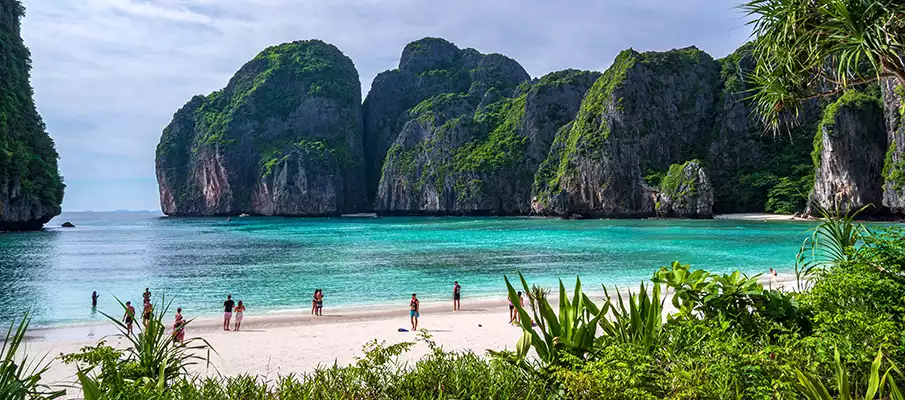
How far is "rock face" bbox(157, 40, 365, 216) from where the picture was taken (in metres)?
122

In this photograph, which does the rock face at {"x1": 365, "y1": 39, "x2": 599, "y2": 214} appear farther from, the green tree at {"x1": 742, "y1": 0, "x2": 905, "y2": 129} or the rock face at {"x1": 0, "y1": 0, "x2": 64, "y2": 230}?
the green tree at {"x1": 742, "y1": 0, "x2": 905, "y2": 129}

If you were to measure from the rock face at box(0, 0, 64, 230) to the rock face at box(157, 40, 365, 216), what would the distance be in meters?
56.8

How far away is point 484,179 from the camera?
108 meters

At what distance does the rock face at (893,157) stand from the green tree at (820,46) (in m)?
66.2

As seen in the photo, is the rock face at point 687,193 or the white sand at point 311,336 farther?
the rock face at point 687,193

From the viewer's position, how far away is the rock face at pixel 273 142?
12206 cm

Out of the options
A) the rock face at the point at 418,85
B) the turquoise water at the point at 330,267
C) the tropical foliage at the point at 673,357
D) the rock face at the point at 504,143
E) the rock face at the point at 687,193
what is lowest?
the turquoise water at the point at 330,267

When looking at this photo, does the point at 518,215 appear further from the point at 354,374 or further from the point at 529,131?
the point at 354,374

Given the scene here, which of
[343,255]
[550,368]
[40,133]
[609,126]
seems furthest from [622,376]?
[609,126]

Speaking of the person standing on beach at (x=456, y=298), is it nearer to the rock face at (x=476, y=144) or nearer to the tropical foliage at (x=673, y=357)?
the tropical foliage at (x=673, y=357)

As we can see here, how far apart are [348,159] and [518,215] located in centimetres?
5343

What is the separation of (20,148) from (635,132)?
299 feet

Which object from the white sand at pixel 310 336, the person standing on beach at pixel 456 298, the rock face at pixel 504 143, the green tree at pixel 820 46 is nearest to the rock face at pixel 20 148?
the white sand at pixel 310 336

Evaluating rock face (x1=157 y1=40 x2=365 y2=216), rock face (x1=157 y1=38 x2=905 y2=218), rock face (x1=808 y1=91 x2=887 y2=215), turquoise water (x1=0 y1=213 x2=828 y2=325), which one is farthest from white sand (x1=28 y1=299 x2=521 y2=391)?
rock face (x1=157 y1=40 x2=365 y2=216)
